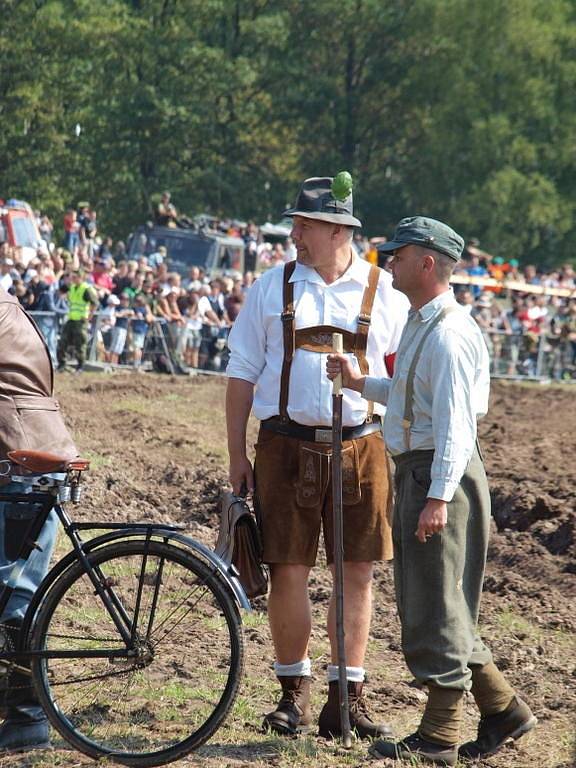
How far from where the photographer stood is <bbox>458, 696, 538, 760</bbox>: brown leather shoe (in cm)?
523

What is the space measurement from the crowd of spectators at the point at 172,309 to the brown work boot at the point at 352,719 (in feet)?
50.6

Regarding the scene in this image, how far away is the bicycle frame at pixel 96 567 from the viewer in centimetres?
490

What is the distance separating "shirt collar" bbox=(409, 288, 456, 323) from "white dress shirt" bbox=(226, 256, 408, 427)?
45 centimetres

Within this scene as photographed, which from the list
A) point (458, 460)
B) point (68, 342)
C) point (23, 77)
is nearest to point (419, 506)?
point (458, 460)

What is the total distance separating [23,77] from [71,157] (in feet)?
14.5

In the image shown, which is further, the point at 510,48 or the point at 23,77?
the point at 510,48

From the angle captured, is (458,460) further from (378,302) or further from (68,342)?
(68,342)

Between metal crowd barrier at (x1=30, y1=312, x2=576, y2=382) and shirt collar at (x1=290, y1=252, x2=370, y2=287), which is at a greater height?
shirt collar at (x1=290, y1=252, x2=370, y2=287)

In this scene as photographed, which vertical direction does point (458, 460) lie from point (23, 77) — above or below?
below

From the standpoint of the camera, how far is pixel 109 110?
169 ft

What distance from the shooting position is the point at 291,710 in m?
5.41

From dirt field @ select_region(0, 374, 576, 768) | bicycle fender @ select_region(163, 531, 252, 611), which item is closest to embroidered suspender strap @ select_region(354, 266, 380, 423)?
bicycle fender @ select_region(163, 531, 252, 611)

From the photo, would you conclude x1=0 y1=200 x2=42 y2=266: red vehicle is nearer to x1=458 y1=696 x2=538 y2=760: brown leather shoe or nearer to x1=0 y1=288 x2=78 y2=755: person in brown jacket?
x1=0 y1=288 x2=78 y2=755: person in brown jacket

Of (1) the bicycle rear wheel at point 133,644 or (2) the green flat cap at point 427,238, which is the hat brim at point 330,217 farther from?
(1) the bicycle rear wheel at point 133,644
